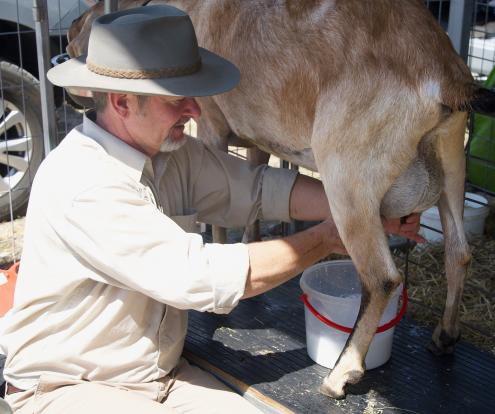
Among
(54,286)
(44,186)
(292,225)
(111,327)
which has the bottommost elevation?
(292,225)

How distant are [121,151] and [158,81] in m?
0.29

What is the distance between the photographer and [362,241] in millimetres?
3078

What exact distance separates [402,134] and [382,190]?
0.23m

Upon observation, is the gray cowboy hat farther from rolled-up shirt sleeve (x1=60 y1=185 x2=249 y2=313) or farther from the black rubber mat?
the black rubber mat

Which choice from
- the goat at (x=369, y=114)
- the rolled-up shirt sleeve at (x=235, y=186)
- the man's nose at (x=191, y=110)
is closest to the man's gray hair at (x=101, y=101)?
the man's nose at (x=191, y=110)

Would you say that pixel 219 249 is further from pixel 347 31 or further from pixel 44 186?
pixel 347 31

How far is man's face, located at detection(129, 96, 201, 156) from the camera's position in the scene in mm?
2682

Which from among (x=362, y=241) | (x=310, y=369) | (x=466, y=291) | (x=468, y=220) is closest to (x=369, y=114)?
(x=362, y=241)

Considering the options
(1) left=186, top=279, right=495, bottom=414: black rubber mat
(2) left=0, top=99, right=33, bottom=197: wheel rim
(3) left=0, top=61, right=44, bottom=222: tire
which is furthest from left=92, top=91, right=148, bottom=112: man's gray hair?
(2) left=0, top=99, right=33, bottom=197: wheel rim

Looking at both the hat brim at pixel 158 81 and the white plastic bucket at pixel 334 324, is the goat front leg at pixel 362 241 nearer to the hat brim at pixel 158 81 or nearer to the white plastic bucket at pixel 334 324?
the white plastic bucket at pixel 334 324

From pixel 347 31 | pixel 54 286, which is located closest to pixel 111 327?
pixel 54 286

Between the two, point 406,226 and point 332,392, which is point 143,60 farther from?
point 332,392

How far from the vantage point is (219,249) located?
8.64ft

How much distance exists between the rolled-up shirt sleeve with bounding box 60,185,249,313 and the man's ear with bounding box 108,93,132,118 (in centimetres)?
29
